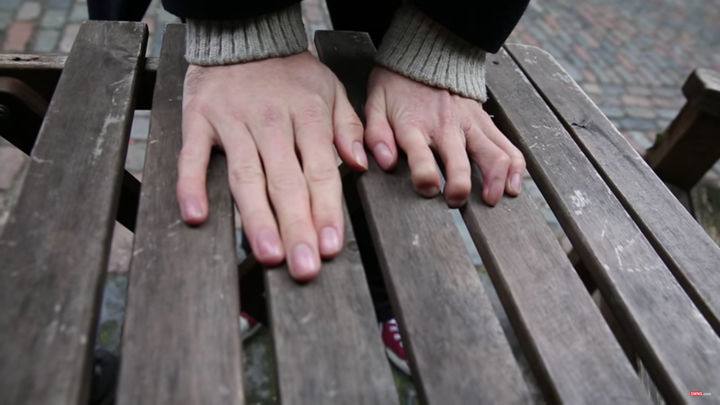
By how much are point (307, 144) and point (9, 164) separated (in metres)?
1.37

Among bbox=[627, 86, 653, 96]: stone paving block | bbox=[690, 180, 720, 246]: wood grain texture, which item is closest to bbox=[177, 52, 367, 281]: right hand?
bbox=[690, 180, 720, 246]: wood grain texture

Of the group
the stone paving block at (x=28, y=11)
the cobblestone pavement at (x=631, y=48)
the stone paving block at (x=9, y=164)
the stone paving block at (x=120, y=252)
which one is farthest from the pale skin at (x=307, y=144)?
the stone paving block at (x=28, y=11)

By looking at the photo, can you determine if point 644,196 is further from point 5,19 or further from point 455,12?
point 5,19

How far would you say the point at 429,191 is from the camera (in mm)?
727

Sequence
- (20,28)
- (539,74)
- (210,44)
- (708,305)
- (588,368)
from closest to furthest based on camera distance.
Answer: (588,368)
(708,305)
(210,44)
(539,74)
(20,28)

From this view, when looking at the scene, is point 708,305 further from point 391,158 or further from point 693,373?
point 391,158

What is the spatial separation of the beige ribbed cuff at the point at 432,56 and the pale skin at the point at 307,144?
0.02 metres

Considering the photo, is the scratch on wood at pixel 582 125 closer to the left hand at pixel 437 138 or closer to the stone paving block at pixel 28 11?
the left hand at pixel 437 138

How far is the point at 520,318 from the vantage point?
611 mm

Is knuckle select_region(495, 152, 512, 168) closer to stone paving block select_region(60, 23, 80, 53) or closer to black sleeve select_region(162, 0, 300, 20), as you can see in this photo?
black sleeve select_region(162, 0, 300, 20)

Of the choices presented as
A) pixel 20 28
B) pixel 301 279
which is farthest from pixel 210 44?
pixel 20 28

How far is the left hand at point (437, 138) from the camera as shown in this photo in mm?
736

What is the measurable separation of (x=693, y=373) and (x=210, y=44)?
840mm

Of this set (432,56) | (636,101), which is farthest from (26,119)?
(636,101)
